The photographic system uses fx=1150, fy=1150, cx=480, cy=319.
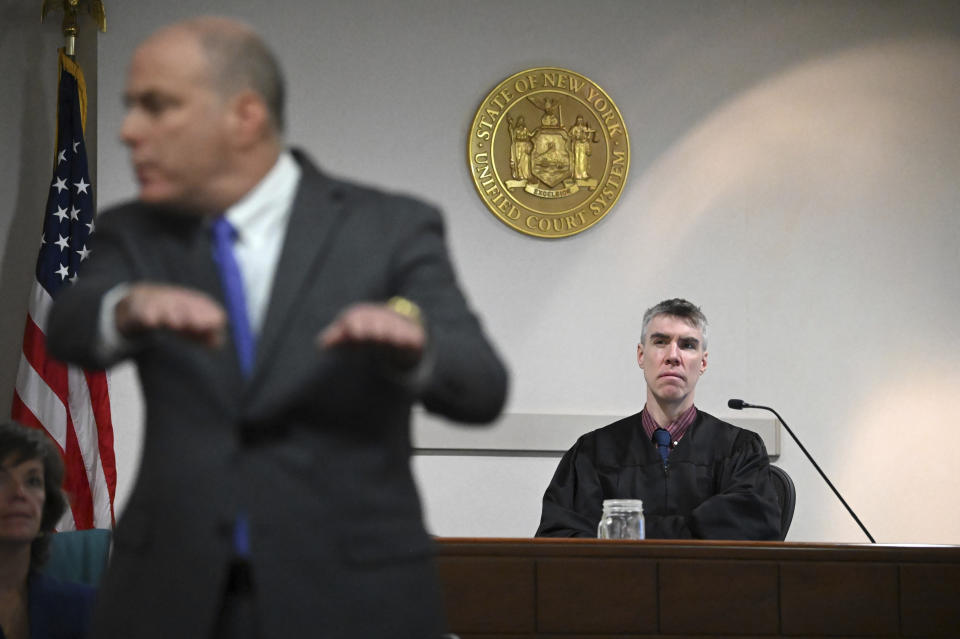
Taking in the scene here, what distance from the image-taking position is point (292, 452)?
3.32 feet

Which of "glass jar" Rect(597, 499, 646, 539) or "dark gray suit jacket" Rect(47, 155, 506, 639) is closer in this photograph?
"dark gray suit jacket" Rect(47, 155, 506, 639)

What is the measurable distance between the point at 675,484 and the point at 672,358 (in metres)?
0.43

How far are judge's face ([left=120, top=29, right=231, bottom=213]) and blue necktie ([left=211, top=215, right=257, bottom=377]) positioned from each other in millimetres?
44

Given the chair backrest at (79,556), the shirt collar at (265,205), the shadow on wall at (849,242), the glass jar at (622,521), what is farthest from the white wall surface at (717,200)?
the shirt collar at (265,205)

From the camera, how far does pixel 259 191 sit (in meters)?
1.11

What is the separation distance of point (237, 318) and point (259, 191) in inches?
5.2

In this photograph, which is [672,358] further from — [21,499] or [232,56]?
[232,56]

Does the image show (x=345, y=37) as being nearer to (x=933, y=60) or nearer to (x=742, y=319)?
(x=742, y=319)

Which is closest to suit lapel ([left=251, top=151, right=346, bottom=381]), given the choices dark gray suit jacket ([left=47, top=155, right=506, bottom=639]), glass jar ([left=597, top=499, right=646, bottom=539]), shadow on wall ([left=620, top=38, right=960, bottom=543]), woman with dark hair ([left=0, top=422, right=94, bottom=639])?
dark gray suit jacket ([left=47, top=155, right=506, bottom=639])

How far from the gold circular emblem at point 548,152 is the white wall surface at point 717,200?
73mm

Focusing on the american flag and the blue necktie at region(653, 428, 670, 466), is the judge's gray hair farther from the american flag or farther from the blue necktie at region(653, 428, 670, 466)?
the american flag

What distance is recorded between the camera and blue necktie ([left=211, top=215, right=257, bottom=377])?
1.05 m

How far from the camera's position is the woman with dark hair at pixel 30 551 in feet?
7.80

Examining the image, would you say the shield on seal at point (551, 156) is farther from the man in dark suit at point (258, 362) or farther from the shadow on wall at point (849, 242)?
the man in dark suit at point (258, 362)
